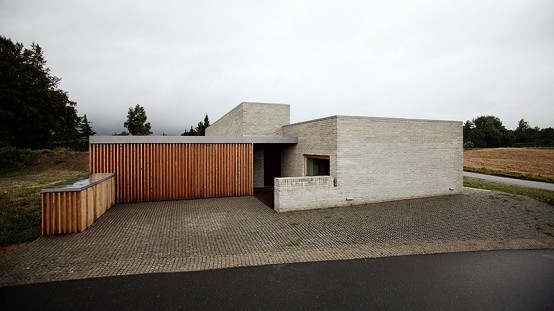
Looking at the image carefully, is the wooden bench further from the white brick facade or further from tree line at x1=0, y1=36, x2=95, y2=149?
tree line at x1=0, y1=36, x2=95, y2=149

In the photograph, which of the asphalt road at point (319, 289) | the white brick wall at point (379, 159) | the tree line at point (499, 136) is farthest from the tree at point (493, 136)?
the asphalt road at point (319, 289)

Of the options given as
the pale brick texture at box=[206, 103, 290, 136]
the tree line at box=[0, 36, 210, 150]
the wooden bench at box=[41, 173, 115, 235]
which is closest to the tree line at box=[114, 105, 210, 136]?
the tree line at box=[0, 36, 210, 150]

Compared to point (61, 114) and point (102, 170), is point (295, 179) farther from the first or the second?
point (61, 114)

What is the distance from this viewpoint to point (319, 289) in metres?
4.46

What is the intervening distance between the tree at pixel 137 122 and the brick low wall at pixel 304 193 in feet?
138

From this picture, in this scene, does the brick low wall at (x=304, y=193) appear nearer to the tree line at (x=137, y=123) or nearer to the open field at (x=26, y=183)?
the open field at (x=26, y=183)

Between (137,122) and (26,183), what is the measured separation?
99.6 feet

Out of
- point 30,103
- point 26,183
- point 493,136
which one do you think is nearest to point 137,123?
point 30,103

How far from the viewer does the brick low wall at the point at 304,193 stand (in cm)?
972

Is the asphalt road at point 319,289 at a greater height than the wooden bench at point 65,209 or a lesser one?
lesser

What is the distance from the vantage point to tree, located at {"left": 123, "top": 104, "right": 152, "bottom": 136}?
44.7 meters

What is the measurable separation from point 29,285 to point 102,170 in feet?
24.3

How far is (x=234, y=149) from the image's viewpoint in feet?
42.3

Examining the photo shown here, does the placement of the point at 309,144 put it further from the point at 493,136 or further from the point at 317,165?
the point at 493,136
